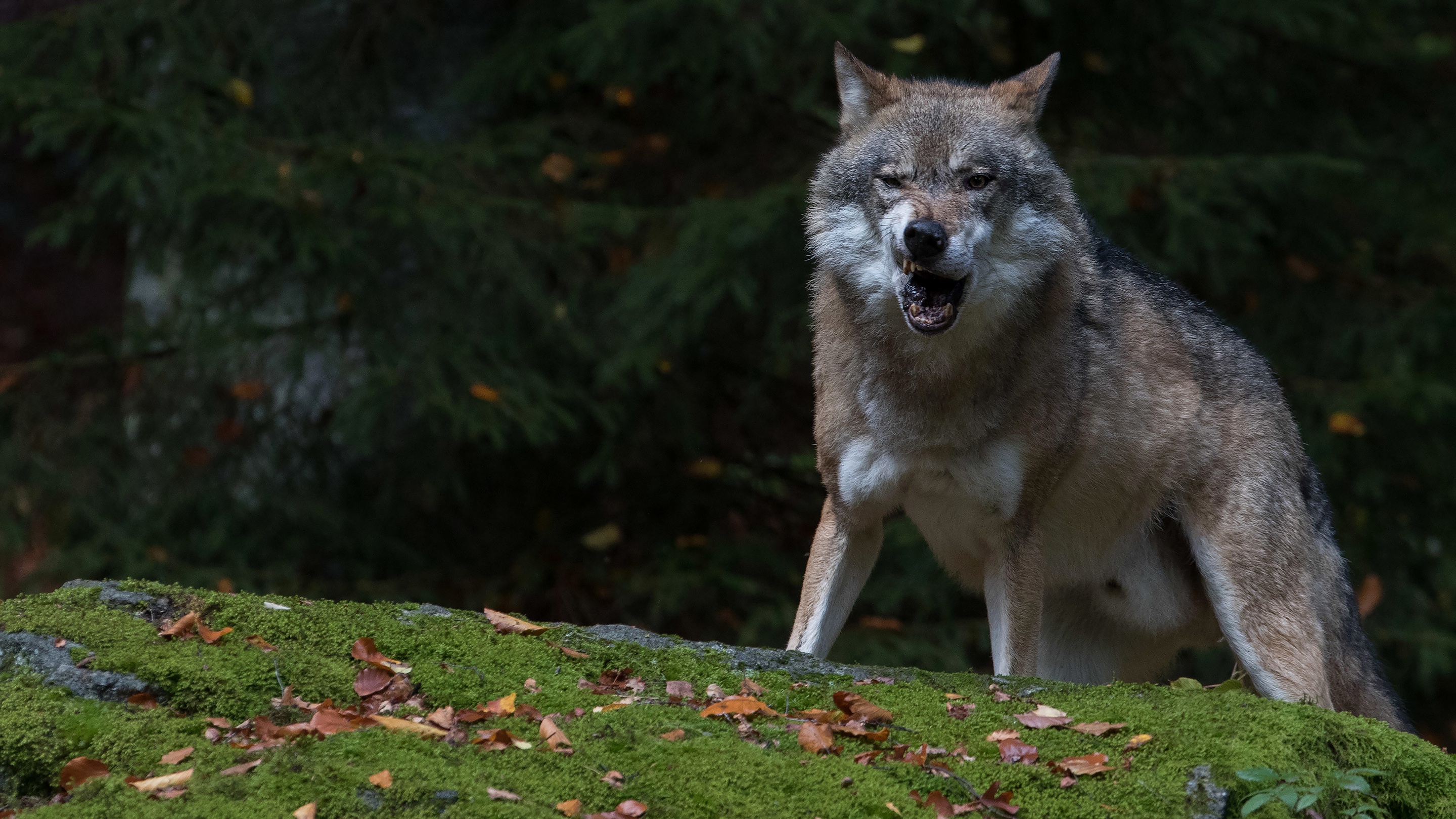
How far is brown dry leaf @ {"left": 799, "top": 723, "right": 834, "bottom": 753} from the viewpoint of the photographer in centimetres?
335

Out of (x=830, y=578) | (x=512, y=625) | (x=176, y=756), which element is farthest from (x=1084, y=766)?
(x=176, y=756)

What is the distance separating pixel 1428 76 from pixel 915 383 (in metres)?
8.45

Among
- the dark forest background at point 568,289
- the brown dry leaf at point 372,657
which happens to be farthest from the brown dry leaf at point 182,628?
the dark forest background at point 568,289

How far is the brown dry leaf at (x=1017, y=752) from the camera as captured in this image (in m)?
3.37

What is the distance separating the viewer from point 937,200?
4.29 m

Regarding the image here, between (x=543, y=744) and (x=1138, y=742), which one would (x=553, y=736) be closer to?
(x=543, y=744)

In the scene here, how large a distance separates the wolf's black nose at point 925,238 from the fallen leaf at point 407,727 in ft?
7.02

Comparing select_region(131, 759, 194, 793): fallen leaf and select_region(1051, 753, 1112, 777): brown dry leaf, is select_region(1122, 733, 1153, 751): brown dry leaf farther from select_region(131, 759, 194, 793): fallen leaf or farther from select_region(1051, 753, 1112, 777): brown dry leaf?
select_region(131, 759, 194, 793): fallen leaf

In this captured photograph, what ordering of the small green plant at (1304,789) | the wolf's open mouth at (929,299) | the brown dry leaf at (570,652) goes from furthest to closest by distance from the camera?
the wolf's open mouth at (929,299), the brown dry leaf at (570,652), the small green plant at (1304,789)

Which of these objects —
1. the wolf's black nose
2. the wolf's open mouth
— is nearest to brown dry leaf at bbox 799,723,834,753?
the wolf's open mouth

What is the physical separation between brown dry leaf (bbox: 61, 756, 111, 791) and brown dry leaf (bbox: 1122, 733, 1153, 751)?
8.51 feet

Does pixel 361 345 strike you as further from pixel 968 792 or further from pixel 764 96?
pixel 968 792

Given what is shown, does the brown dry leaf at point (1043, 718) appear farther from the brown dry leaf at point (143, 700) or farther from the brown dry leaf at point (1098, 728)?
the brown dry leaf at point (143, 700)

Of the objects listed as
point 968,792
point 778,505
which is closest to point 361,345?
point 778,505
